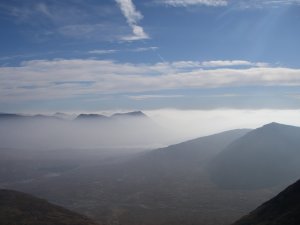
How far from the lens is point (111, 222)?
13975 cm

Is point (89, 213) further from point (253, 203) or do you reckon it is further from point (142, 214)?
point (253, 203)

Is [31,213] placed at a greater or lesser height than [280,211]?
greater

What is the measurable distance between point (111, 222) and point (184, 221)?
24.4m

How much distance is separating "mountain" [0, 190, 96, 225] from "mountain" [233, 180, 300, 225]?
4735 cm

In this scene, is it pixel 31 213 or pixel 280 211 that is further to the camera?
pixel 31 213

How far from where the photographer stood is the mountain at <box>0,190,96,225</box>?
11668cm

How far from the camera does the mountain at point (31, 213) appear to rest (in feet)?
383

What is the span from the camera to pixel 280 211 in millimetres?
95188

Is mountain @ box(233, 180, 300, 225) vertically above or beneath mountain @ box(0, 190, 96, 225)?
beneath

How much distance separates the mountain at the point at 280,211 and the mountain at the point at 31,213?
1864 inches

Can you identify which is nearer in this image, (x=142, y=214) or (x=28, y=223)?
(x=28, y=223)

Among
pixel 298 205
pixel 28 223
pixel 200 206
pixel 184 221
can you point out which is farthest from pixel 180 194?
pixel 298 205

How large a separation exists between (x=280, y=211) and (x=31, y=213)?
73.3 metres

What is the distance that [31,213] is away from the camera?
126 metres
